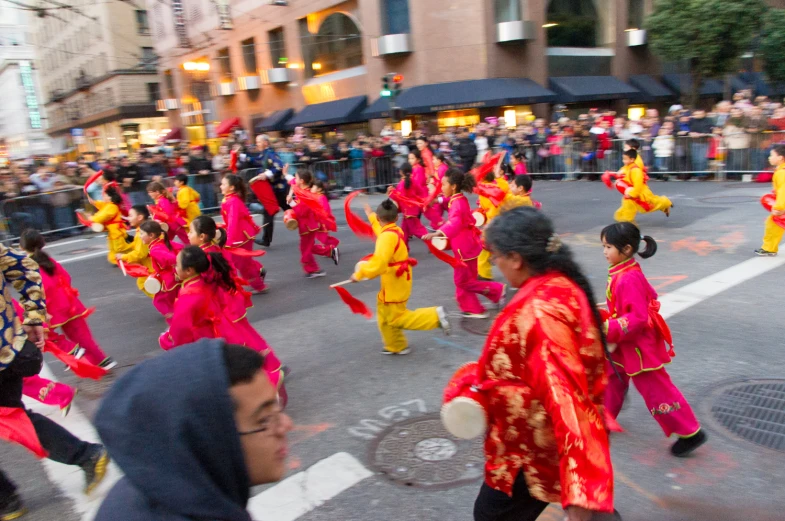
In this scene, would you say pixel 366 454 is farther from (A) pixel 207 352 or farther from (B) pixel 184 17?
(B) pixel 184 17

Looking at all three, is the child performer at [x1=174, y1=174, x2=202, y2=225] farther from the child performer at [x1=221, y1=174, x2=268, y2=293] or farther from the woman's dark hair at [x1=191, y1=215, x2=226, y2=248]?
the woman's dark hair at [x1=191, y1=215, x2=226, y2=248]

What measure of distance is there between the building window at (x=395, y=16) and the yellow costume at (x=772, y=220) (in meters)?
20.2

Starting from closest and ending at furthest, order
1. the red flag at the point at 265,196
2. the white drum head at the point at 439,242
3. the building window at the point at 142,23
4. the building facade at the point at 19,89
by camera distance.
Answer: the white drum head at the point at 439,242, the red flag at the point at 265,196, the building window at the point at 142,23, the building facade at the point at 19,89

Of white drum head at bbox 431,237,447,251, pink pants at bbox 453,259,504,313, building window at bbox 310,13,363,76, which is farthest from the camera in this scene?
building window at bbox 310,13,363,76

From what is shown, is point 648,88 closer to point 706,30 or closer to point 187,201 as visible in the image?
point 706,30

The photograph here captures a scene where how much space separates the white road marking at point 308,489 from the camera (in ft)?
11.8

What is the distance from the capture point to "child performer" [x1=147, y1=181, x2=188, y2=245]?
9.38 m

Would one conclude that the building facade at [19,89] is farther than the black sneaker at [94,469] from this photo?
Yes

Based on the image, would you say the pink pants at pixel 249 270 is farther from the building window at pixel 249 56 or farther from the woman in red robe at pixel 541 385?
the building window at pixel 249 56

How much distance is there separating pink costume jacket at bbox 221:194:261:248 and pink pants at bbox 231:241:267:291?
6.9 inches

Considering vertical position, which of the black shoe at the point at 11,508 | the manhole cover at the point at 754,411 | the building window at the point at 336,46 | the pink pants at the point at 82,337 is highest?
the building window at the point at 336,46

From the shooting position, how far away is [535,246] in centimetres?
238

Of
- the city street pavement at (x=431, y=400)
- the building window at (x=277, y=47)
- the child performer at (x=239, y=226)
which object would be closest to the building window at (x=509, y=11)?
the building window at (x=277, y=47)

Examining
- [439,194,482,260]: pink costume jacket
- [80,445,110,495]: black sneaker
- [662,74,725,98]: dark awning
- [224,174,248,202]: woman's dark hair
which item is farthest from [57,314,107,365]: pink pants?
[662,74,725,98]: dark awning
